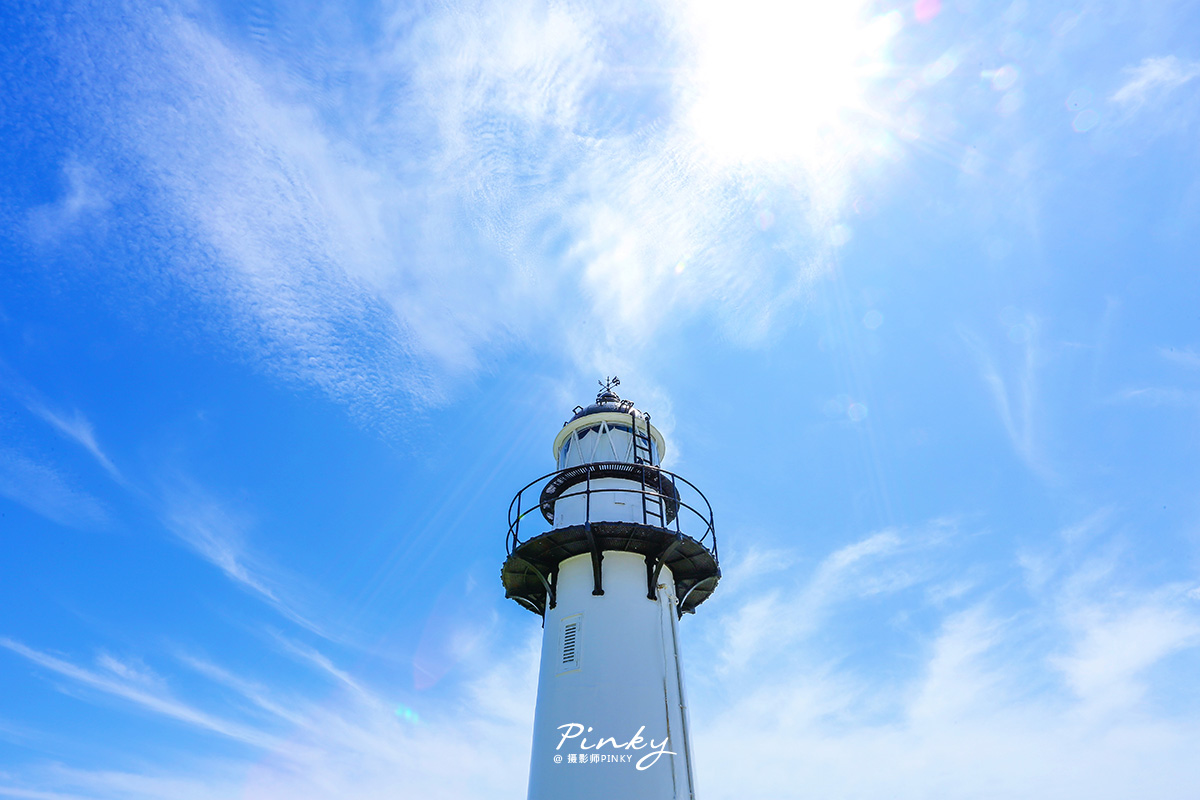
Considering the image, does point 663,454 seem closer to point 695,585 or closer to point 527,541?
point 695,585

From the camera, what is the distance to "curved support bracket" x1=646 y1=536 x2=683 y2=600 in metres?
15.2

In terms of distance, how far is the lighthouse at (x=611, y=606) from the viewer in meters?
12.8

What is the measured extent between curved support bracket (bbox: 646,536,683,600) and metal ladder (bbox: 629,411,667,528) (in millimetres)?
533

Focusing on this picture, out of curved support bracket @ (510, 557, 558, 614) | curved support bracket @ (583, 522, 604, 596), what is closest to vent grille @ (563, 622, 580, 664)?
curved support bracket @ (583, 522, 604, 596)

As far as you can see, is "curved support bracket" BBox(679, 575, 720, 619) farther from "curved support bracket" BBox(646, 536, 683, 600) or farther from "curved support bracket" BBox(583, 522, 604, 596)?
"curved support bracket" BBox(583, 522, 604, 596)

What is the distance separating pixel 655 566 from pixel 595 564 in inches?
59.8

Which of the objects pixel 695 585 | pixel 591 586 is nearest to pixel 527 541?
pixel 591 586

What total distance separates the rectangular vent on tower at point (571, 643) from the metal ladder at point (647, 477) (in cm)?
281

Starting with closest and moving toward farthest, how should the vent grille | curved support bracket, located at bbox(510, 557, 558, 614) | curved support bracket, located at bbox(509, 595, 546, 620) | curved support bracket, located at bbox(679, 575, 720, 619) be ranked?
the vent grille
curved support bracket, located at bbox(510, 557, 558, 614)
curved support bracket, located at bbox(679, 575, 720, 619)
curved support bracket, located at bbox(509, 595, 546, 620)

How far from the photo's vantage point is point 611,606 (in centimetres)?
1470

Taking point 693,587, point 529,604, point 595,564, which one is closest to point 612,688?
point 595,564

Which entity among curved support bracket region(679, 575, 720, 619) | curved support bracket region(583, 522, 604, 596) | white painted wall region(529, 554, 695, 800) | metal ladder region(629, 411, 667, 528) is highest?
metal ladder region(629, 411, 667, 528)

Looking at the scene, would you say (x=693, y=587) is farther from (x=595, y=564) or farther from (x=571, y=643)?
(x=571, y=643)

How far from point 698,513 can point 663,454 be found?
3001mm
